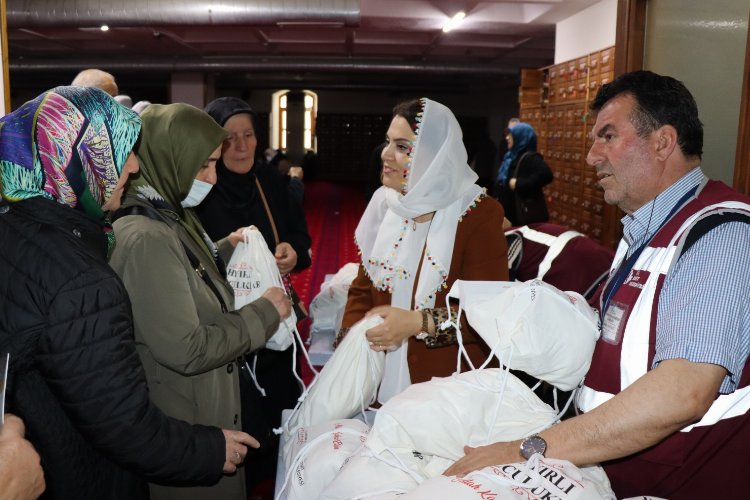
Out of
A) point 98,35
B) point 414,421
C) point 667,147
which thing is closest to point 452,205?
point 667,147

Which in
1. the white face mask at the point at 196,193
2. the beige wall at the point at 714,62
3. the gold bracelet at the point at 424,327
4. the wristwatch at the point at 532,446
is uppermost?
the beige wall at the point at 714,62

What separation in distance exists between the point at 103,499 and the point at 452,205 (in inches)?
52.2

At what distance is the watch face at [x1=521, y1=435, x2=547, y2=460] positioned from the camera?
3.94 feet

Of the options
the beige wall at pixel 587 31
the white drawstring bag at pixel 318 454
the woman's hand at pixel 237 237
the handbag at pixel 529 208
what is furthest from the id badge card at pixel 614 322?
the beige wall at pixel 587 31

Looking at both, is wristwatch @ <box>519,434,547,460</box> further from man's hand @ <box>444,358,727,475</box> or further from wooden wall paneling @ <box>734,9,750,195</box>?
wooden wall paneling @ <box>734,9,750,195</box>

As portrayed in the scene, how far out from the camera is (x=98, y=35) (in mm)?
10586

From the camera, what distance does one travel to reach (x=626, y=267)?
142cm

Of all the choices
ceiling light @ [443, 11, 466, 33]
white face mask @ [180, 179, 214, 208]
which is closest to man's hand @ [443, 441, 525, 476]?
white face mask @ [180, 179, 214, 208]

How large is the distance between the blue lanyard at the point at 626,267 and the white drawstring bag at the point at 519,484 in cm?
47

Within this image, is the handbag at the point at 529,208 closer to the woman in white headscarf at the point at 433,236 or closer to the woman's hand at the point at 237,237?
the woman in white headscarf at the point at 433,236

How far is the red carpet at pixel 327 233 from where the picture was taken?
6.33 meters

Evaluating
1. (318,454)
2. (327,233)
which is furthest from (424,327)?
(327,233)

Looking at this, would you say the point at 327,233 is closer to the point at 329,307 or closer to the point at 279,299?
the point at 329,307

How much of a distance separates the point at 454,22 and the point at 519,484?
8.75 meters
